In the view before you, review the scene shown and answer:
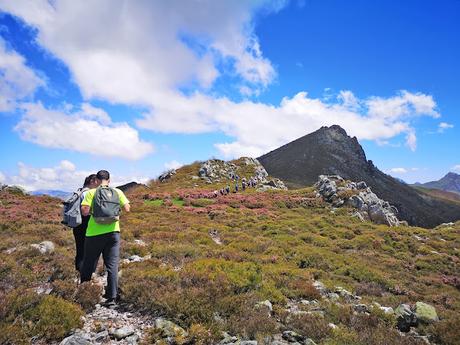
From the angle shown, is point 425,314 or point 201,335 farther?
point 425,314

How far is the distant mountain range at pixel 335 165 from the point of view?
142 metres

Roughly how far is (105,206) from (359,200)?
3241cm

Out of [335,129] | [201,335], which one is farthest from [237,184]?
[335,129]

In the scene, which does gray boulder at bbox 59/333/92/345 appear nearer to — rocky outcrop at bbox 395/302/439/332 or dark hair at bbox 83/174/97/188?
dark hair at bbox 83/174/97/188

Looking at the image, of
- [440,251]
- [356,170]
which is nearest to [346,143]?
[356,170]

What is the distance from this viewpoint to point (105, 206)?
885cm

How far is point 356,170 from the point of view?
508 ft

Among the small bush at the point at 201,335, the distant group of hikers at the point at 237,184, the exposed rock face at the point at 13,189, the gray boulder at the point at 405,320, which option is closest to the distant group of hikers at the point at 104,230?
the small bush at the point at 201,335

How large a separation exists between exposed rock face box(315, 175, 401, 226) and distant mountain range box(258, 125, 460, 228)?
8539cm

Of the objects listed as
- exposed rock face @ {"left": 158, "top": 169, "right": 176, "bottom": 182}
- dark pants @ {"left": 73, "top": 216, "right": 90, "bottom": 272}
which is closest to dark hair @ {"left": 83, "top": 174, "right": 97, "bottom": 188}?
dark pants @ {"left": 73, "top": 216, "right": 90, "bottom": 272}

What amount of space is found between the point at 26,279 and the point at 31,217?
1564 cm

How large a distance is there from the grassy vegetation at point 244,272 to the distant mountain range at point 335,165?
102 m

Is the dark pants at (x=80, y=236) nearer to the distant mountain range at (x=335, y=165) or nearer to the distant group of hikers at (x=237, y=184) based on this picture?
the distant group of hikers at (x=237, y=184)

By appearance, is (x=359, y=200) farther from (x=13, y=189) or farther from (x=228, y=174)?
(x=13, y=189)
